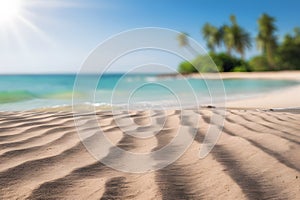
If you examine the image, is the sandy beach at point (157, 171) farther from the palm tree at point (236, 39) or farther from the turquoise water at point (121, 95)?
the palm tree at point (236, 39)

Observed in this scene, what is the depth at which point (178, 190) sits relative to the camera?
1598 millimetres

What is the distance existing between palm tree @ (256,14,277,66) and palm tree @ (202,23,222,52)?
9.26 metres

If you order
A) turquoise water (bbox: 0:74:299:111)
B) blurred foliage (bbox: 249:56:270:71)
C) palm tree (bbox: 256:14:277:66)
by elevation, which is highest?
palm tree (bbox: 256:14:277:66)

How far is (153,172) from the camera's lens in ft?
6.09

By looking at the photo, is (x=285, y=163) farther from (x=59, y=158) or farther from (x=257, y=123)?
(x=59, y=158)

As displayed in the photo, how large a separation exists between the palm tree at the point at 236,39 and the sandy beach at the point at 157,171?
5365cm

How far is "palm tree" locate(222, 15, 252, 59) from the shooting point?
2112 inches

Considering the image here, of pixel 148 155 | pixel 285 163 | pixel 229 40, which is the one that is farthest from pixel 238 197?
pixel 229 40

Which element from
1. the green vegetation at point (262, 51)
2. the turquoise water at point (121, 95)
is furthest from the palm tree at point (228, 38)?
the turquoise water at point (121, 95)

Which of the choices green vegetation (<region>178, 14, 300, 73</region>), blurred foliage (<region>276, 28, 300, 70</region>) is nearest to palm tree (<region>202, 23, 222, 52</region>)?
green vegetation (<region>178, 14, 300, 73</region>)

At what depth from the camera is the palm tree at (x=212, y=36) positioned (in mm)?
58219

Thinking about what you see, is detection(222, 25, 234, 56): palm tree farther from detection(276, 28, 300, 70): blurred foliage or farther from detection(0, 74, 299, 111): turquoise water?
detection(0, 74, 299, 111): turquoise water

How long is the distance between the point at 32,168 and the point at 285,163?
63.4 inches

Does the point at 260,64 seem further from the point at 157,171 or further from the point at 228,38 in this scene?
the point at 157,171
